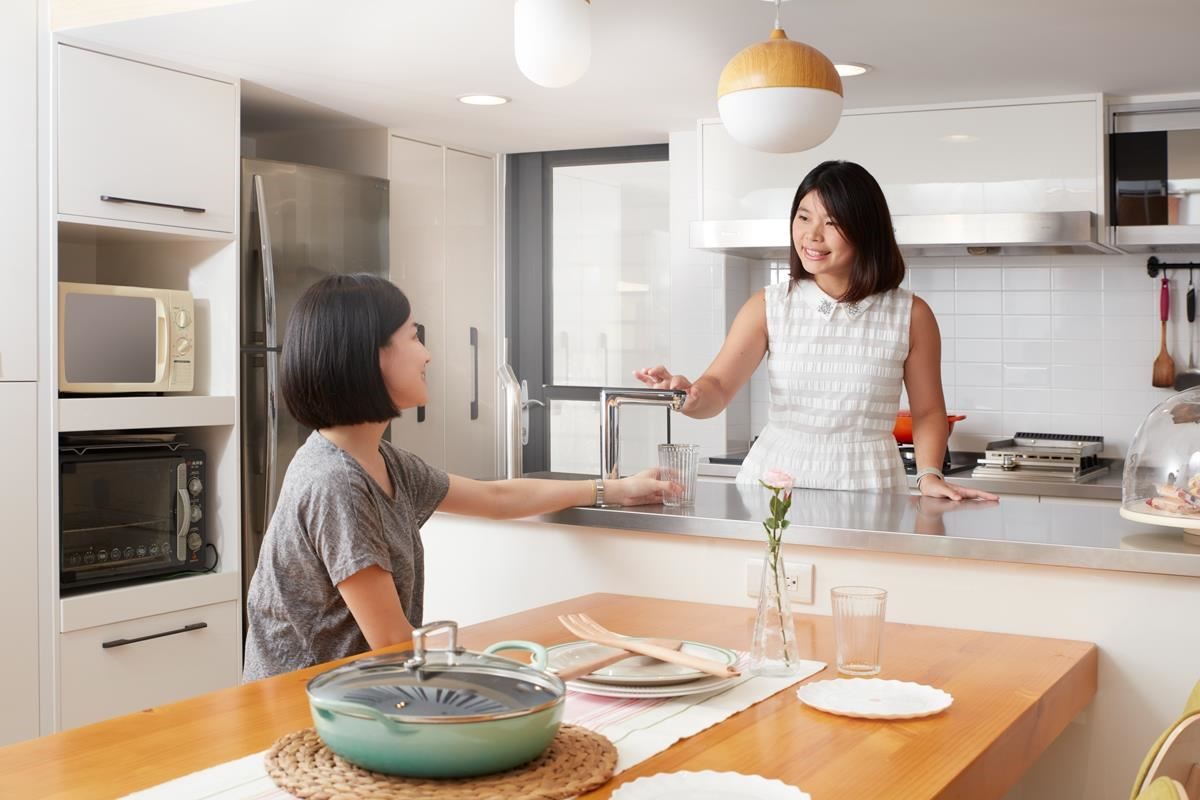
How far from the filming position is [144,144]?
3.38m

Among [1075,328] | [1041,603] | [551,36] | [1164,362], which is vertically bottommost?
[1041,603]

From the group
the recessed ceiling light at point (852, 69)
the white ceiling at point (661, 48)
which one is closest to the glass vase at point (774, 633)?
the white ceiling at point (661, 48)

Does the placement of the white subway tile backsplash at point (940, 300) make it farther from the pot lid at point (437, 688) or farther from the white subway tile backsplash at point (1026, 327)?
the pot lid at point (437, 688)

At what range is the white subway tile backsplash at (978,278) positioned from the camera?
13.8 feet

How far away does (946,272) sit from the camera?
14.0 feet

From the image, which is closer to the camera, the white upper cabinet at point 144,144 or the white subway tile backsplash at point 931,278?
the white upper cabinet at point 144,144

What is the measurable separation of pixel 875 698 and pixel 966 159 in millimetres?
2759

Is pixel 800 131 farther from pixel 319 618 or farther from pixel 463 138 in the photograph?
pixel 463 138

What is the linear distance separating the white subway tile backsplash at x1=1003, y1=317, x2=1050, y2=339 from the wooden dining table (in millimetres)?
2570

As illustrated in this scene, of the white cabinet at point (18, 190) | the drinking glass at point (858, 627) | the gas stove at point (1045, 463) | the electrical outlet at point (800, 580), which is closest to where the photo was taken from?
the drinking glass at point (858, 627)

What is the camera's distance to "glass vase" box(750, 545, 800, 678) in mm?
1554

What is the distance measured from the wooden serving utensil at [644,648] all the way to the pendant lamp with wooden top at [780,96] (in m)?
1.00

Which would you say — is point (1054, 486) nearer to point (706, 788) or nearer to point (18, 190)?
point (706, 788)

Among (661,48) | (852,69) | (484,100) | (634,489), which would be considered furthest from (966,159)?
(634,489)
